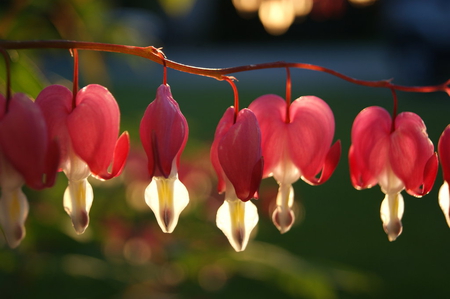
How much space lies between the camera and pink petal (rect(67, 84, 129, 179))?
0.58 metres

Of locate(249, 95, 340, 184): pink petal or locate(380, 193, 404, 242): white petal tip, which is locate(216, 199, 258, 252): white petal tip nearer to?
locate(249, 95, 340, 184): pink petal

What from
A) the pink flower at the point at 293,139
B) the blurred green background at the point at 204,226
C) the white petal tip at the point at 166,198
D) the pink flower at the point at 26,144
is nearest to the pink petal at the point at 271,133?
A: the pink flower at the point at 293,139

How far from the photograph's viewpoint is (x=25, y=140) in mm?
504

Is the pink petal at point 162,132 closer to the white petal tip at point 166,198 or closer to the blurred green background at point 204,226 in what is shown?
the white petal tip at point 166,198

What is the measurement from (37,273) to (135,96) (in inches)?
262

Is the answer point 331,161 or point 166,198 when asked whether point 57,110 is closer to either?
point 166,198

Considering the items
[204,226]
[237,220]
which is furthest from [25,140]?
[204,226]

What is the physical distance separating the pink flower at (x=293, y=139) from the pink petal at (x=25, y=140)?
25 centimetres

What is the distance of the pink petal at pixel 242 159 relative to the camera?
0.56 m

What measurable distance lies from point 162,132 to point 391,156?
0.91 ft

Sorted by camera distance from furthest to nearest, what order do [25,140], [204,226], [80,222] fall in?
[204,226] < [80,222] < [25,140]

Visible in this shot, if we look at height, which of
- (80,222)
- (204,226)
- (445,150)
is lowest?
(80,222)

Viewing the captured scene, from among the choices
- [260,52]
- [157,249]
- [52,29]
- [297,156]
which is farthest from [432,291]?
[260,52]

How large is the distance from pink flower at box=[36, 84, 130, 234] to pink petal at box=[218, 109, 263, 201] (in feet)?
0.34
